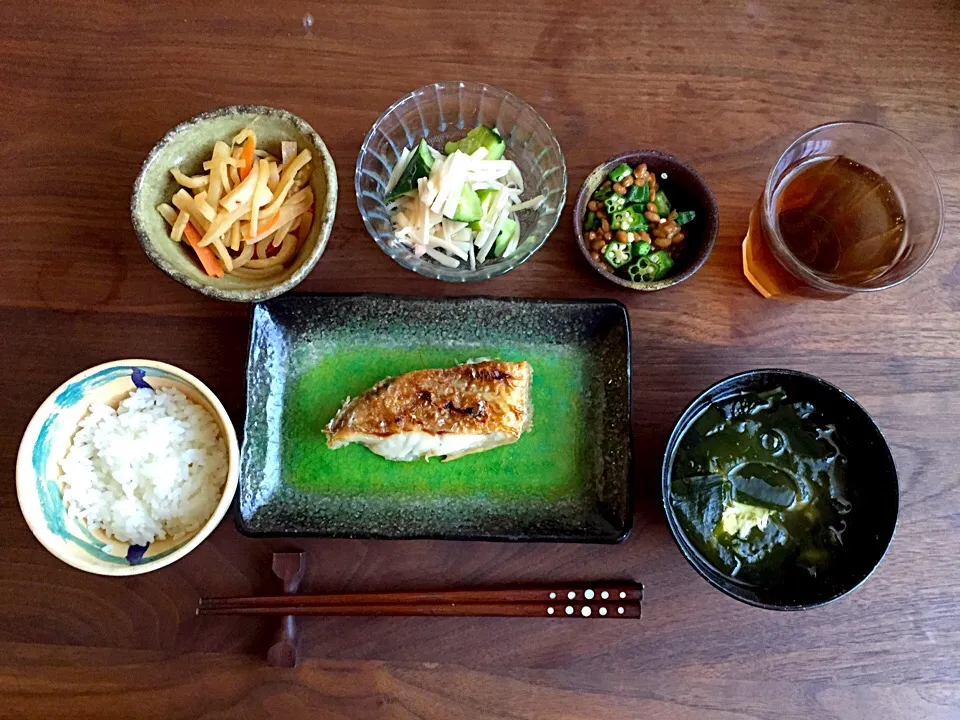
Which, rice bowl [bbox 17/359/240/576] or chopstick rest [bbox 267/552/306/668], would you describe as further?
chopstick rest [bbox 267/552/306/668]

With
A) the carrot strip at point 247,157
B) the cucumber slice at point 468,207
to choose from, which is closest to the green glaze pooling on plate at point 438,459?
the cucumber slice at point 468,207

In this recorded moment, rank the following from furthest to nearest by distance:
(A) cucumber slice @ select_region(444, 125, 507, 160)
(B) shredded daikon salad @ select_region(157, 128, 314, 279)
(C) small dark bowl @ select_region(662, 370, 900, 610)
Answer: (A) cucumber slice @ select_region(444, 125, 507, 160) → (B) shredded daikon salad @ select_region(157, 128, 314, 279) → (C) small dark bowl @ select_region(662, 370, 900, 610)

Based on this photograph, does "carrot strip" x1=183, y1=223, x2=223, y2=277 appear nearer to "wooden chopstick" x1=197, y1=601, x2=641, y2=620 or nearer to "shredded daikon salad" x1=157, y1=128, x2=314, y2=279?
"shredded daikon salad" x1=157, y1=128, x2=314, y2=279

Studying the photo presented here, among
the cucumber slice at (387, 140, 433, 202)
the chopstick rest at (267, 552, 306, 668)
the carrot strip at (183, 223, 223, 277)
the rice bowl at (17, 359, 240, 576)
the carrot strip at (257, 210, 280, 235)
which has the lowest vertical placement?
the chopstick rest at (267, 552, 306, 668)

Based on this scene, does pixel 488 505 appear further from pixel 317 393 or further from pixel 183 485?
pixel 183 485

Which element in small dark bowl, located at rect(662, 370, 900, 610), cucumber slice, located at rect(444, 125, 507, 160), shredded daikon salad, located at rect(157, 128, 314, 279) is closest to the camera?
small dark bowl, located at rect(662, 370, 900, 610)

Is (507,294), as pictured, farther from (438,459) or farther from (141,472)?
(141,472)

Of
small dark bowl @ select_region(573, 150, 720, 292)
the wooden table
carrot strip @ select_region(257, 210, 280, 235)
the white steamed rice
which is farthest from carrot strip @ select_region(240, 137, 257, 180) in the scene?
small dark bowl @ select_region(573, 150, 720, 292)

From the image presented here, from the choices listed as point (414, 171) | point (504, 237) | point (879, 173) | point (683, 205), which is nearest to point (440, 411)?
point (504, 237)

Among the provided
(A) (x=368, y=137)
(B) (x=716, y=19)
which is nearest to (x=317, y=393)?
(A) (x=368, y=137)
